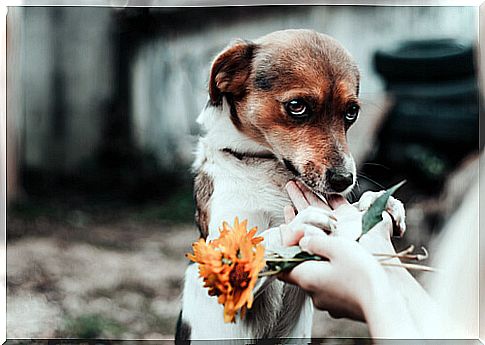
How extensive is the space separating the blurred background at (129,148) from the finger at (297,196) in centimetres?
21

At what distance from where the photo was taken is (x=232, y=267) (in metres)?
1.73

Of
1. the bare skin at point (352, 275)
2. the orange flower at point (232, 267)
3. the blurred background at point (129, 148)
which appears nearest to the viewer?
the bare skin at point (352, 275)

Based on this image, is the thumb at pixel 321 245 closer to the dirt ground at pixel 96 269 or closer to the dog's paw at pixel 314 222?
the dog's paw at pixel 314 222

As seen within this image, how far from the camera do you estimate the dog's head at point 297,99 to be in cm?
194

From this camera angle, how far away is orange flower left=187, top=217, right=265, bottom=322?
1735 mm

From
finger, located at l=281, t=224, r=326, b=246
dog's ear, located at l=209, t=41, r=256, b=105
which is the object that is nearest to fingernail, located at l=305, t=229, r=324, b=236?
finger, located at l=281, t=224, r=326, b=246

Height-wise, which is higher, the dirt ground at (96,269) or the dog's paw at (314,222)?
the dog's paw at (314,222)

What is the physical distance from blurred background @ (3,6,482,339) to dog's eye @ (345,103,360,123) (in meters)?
0.05

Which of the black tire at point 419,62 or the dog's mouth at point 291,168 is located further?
the black tire at point 419,62

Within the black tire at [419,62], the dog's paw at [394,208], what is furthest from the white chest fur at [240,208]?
the black tire at [419,62]

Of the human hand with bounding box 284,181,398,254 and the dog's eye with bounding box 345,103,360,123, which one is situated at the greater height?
the dog's eye with bounding box 345,103,360,123

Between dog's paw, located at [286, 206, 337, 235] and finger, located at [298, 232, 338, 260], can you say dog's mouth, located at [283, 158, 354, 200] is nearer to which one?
dog's paw, located at [286, 206, 337, 235]

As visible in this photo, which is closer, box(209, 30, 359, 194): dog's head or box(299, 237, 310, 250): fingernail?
box(299, 237, 310, 250): fingernail

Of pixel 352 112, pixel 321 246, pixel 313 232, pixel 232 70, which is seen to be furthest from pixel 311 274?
pixel 232 70
